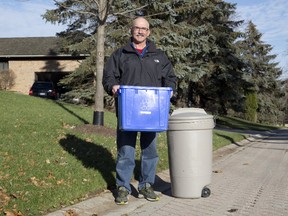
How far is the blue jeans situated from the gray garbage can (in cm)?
31

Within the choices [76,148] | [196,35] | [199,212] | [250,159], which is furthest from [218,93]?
[199,212]

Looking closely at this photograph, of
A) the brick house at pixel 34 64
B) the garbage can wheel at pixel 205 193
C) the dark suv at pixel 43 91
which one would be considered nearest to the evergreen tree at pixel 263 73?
the brick house at pixel 34 64

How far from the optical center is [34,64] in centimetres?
3734

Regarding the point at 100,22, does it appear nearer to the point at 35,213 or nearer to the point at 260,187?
the point at 260,187

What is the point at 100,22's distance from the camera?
1106cm

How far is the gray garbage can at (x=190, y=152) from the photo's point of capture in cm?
541

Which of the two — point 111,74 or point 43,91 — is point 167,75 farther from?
point 43,91

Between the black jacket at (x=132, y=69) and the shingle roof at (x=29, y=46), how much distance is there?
3147 centimetres

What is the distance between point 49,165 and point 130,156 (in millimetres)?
1687

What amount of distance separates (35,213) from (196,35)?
20.7 meters

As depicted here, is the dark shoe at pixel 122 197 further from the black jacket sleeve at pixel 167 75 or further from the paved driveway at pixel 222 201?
the black jacket sleeve at pixel 167 75

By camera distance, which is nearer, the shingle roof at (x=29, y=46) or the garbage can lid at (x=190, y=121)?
the garbage can lid at (x=190, y=121)

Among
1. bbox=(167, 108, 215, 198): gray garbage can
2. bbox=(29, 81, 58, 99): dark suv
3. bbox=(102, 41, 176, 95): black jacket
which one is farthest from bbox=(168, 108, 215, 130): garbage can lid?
bbox=(29, 81, 58, 99): dark suv

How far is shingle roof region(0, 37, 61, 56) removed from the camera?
37000mm
